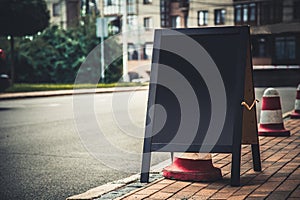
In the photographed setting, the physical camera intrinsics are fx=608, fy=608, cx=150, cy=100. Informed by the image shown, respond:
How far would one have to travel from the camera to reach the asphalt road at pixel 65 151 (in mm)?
→ 5797

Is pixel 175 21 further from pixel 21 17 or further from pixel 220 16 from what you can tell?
pixel 21 17

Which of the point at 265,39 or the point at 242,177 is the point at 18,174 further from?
the point at 265,39

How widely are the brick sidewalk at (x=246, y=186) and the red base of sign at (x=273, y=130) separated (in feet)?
5.77

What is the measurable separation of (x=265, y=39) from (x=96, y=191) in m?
39.3

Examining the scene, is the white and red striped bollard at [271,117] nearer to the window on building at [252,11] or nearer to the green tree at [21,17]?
A: the green tree at [21,17]

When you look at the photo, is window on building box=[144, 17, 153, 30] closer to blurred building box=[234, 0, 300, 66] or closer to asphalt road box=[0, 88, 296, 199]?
blurred building box=[234, 0, 300, 66]

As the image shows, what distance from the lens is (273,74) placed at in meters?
30.7

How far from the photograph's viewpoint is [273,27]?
45.8 metres

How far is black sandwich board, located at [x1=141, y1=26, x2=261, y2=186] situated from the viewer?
521cm

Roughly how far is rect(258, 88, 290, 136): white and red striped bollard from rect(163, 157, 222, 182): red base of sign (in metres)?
2.94

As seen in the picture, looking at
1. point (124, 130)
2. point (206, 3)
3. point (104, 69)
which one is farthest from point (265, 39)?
point (124, 130)

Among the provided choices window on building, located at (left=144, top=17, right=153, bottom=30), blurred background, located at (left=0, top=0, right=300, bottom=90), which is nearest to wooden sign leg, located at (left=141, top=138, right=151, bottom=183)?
blurred background, located at (left=0, top=0, right=300, bottom=90)

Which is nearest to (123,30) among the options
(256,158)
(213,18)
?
(213,18)

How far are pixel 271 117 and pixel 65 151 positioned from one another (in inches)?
112
